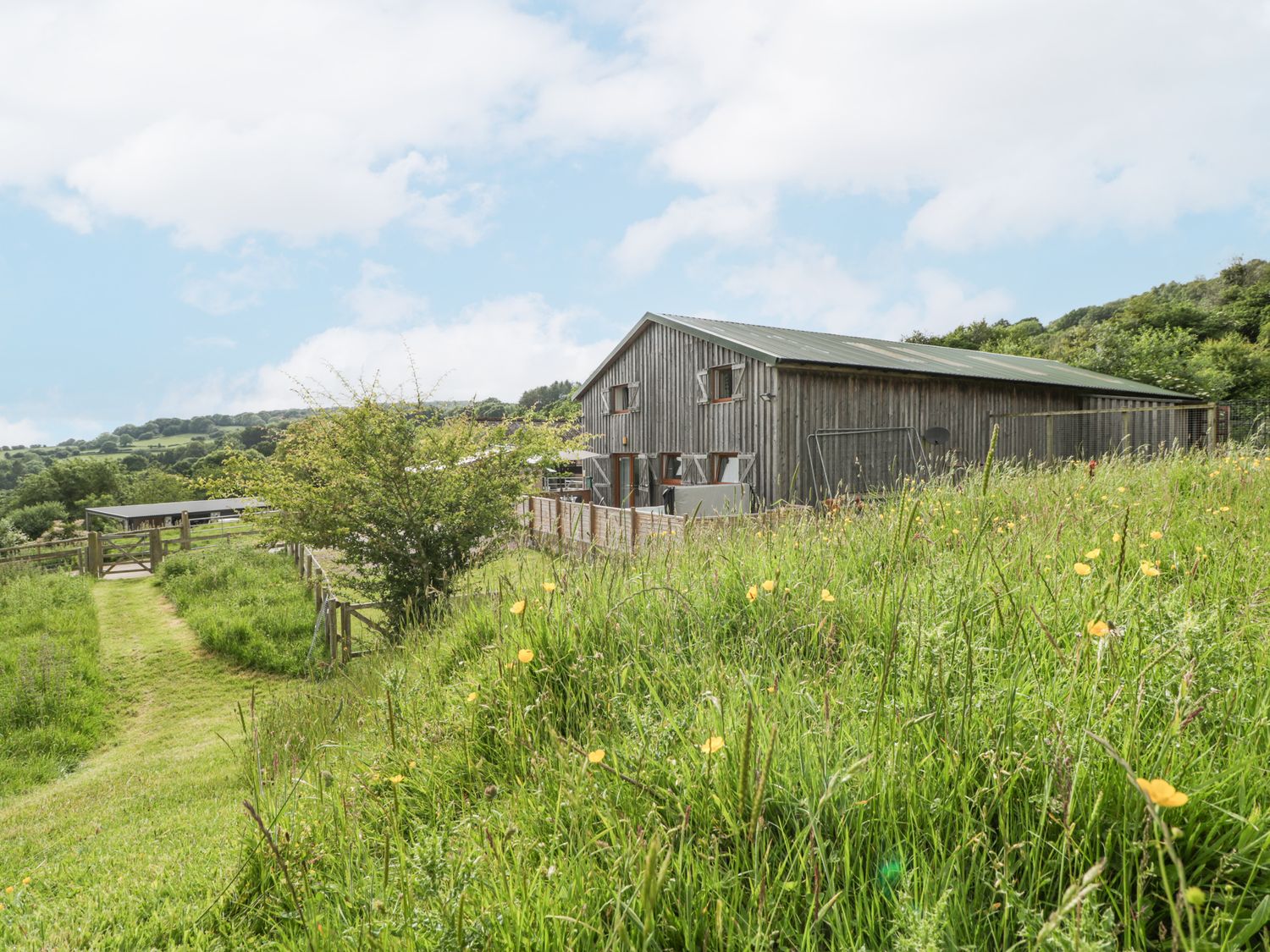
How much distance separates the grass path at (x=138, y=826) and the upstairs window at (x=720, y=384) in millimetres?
12231

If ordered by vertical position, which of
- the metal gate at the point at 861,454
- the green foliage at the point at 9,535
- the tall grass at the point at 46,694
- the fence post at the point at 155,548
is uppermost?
the metal gate at the point at 861,454

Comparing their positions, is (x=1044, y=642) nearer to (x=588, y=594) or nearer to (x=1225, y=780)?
(x=1225, y=780)

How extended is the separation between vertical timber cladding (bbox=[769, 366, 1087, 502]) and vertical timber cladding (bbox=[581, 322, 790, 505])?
553 millimetres

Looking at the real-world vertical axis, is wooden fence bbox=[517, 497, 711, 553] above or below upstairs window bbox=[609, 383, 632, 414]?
below

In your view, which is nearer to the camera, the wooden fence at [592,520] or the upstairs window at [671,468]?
the wooden fence at [592,520]

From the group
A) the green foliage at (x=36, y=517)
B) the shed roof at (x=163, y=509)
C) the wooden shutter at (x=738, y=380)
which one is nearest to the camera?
the wooden shutter at (x=738, y=380)

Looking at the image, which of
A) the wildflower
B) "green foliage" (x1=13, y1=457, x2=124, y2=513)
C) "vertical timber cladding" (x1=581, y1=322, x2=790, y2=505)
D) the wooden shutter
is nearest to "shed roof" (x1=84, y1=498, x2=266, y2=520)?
"vertical timber cladding" (x1=581, y1=322, x2=790, y2=505)

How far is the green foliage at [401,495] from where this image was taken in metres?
9.65

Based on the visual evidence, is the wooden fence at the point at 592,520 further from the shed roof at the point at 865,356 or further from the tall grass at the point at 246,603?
the shed roof at the point at 865,356

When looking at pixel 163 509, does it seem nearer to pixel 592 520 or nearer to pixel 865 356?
pixel 592 520

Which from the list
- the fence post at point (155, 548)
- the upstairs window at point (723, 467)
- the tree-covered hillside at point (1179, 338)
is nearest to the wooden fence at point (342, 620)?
the upstairs window at point (723, 467)

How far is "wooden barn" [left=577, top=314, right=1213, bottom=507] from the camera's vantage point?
16.4m

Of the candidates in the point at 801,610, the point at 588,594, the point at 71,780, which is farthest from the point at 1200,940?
the point at 71,780

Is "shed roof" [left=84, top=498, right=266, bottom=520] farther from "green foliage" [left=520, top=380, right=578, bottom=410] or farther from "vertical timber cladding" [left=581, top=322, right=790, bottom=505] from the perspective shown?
"green foliage" [left=520, top=380, right=578, bottom=410]
